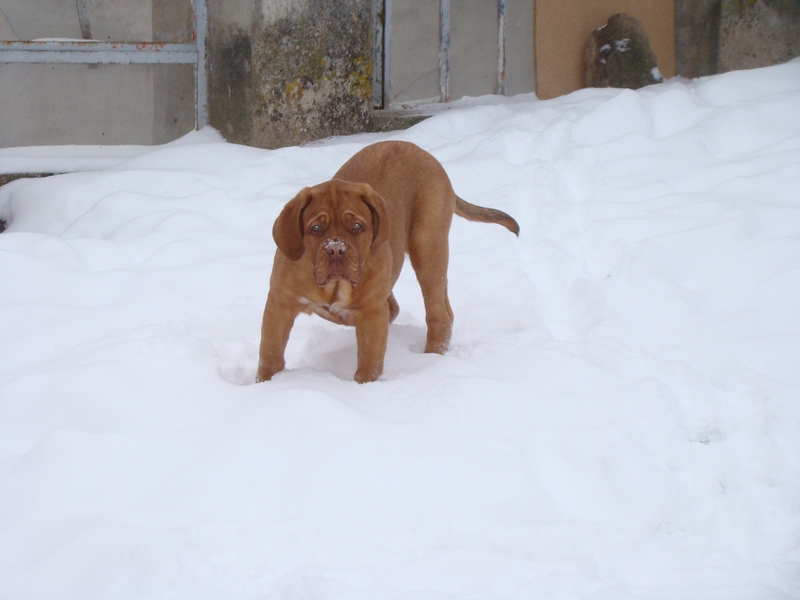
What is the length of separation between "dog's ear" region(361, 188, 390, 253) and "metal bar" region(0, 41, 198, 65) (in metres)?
4.48

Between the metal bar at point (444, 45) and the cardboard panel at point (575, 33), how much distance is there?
872mm

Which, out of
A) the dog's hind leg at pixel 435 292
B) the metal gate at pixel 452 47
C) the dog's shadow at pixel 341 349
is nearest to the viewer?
the dog's shadow at pixel 341 349

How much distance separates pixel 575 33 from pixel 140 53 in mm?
4197

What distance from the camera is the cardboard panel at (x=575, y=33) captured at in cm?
721

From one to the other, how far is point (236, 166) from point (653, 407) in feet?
13.2

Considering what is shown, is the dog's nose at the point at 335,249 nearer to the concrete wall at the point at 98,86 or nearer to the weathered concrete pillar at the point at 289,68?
the weathered concrete pillar at the point at 289,68

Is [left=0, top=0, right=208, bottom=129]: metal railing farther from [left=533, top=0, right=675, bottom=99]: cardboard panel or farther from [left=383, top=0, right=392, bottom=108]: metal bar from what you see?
[left=533, top=0, right=675, bottom=99]: cardboard panel

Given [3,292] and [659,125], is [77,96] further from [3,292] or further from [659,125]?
[659,125]

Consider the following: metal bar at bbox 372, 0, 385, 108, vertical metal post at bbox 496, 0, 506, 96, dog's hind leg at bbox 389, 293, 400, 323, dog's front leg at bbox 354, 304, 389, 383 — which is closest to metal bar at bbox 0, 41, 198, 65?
metal bar at bbox 372, 0, 385, 108

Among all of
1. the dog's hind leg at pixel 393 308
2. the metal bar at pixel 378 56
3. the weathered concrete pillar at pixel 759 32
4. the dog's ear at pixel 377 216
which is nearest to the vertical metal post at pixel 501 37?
the metal bar at pixel 378 56

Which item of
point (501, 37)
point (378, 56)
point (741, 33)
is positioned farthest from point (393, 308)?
point (741, 33)

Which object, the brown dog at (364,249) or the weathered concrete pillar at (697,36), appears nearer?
the brown dog at (364,249)

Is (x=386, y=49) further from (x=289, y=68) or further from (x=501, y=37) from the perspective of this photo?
(x=501, y=37)

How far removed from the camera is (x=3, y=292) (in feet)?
12.1
